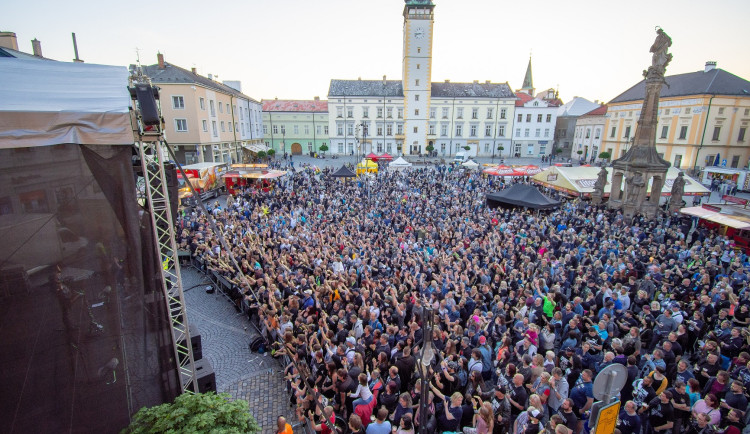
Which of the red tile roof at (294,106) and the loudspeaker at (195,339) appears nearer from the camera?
the loudspeaker at (195,339)

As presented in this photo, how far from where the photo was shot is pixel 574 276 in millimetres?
10102

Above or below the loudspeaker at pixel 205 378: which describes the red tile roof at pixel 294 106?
above

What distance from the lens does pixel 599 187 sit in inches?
742

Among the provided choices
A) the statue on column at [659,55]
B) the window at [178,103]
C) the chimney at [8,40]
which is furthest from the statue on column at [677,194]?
the window at [178,103]

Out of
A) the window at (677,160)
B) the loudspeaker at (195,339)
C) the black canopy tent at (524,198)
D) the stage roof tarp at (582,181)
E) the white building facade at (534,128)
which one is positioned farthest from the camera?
the white building facade at (534,128)

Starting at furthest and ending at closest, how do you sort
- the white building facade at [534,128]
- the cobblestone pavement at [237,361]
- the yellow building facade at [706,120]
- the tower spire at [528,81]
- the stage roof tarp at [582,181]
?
the tower spire at [528,81] → the white building facade at [534,128] → the yellow building facade at [706,120] → the stage roof tarp at [582,181] → the cobblestone pavement at [237,361]

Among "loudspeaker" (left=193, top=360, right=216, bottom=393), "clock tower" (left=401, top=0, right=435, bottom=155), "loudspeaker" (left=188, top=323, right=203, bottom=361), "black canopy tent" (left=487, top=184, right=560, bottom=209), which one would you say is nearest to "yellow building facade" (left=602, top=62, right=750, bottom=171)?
"black canopy tent" (left=487, top=184, right=560, bottom=209)

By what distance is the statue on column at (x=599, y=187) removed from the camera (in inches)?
736

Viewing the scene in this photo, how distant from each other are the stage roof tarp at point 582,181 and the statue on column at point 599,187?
0.36 meters

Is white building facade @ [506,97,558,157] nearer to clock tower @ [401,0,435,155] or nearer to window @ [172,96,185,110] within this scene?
clock tower @ [401,0,435,155]

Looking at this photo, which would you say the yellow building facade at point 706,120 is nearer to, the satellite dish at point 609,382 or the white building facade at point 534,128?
the white building facade at point 534,128

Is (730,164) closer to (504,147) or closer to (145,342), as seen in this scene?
(504,147)

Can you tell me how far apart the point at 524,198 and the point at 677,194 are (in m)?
7.85

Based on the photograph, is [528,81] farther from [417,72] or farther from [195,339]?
[195,339]
